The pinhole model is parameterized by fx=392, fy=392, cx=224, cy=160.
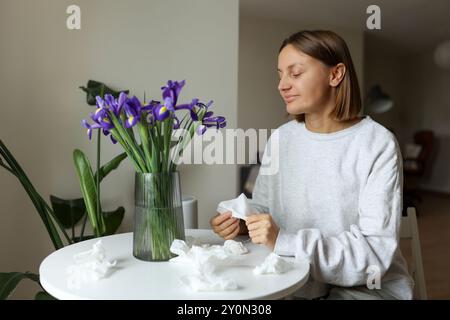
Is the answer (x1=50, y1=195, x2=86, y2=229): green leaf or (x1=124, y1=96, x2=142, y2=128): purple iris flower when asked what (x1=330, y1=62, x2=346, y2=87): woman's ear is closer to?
(x1=124, y1=96, x2=142, y2=128): purple iris flower

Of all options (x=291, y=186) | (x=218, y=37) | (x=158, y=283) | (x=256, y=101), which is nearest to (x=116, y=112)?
(x=158, y=283)

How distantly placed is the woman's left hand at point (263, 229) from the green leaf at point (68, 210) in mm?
788

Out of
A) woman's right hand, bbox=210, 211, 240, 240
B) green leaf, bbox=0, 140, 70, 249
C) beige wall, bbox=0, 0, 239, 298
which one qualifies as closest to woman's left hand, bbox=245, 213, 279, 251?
→ woman's right hand, bbox=210, 211, 240, 240

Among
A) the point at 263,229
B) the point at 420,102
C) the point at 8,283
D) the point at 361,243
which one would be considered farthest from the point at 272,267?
the point at 420,102

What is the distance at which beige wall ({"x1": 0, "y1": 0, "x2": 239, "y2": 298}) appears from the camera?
1.30m

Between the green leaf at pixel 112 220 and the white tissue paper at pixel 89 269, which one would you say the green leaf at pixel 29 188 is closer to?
the green leaf at pixel 112 220

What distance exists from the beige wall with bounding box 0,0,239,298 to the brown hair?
67cm

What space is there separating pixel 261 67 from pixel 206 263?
5.41 feet

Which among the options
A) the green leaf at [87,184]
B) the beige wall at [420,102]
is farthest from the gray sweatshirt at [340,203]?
the beige wall at [420,102]

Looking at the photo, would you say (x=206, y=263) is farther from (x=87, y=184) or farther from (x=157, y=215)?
(x=87, y=184)

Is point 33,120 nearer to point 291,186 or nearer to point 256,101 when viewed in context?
point 291,186

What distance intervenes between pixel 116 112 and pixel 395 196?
22.3 inches

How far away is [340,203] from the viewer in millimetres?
897

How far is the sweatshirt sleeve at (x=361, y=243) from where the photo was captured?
0.75 m
